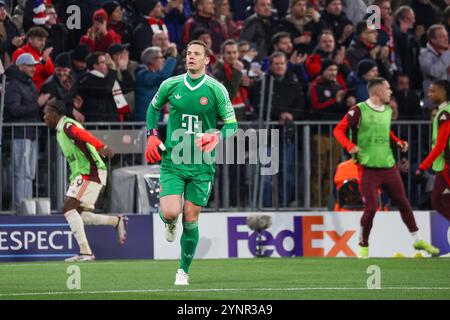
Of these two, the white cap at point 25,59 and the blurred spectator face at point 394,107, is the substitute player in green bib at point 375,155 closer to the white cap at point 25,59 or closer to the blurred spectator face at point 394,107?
the blurred spectator face at point 394,107

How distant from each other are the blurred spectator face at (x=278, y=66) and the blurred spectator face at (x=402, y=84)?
7.41ft

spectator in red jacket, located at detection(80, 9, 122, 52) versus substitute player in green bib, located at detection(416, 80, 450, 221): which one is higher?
spectator in red jacket, located at detection(80, 9, 122, 52)

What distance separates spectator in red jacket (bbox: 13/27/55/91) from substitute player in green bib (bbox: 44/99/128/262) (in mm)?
1324

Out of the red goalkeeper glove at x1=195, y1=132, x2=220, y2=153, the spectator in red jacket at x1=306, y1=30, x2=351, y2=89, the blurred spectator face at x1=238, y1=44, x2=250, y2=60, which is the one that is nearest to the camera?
the red goalkeeper glove at x1=195, y1=132, x2=220, y2=153

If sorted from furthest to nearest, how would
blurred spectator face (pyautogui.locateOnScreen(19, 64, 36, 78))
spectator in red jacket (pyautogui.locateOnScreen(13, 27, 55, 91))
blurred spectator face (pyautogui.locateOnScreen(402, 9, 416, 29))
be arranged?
blurred spectator face (pyautogui.locateOnScreen(402, 9, 416, 29)), spectator in red jacket (pyautogui.locateOnScreen(13, 27, 55, 91)), blurred spectator face (pyautogui.locateOnScreen(19, 64, 36, 78))

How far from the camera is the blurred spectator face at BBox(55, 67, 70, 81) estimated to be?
19375 mm

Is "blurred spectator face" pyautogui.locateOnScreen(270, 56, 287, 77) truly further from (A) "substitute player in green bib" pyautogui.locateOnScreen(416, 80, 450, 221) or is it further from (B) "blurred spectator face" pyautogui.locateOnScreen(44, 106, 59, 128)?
(B) "blurred spectator face" pyautogui.locateOnScreen(44, 106, 59, 128)

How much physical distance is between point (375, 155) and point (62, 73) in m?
5.06

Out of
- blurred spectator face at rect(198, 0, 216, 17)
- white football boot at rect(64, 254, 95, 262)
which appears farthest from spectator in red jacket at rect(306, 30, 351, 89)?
white football boot at rect(64, 254, 95, 262)

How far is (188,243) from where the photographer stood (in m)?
13.3

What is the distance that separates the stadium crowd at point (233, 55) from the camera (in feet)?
63.2

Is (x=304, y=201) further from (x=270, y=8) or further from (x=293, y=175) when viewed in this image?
(x=270, y=8)
